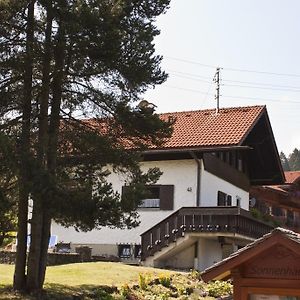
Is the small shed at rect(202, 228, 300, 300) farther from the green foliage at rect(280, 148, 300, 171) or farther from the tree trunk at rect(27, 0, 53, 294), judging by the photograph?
the green foliage at rect(280, 148, 300, 171)

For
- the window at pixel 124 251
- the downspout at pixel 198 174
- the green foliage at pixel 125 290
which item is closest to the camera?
the green foliage at pixel 125 290

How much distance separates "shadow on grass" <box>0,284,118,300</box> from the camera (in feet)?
48.7

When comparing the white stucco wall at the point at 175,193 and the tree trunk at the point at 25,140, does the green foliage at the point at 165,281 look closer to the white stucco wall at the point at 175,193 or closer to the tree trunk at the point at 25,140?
the tree trunk at the point at 25,140

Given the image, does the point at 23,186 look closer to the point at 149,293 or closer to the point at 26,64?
the point at 26,64

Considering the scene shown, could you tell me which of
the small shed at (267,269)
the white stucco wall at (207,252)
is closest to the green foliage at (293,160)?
the white stucco wall at (207,252)

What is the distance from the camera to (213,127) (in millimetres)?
29188

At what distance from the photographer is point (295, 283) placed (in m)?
8.84

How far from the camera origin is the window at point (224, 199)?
30195 millimetres

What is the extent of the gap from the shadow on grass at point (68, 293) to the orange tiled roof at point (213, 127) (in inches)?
455

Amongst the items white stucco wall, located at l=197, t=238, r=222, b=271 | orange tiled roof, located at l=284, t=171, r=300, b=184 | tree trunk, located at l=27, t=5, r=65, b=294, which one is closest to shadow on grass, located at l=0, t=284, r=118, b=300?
tree trunk, located at l=27, t=5, r=65, b=294

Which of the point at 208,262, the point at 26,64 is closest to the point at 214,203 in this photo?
the point at 208,262

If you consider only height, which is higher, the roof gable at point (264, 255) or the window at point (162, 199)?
the window at point (162, 199)

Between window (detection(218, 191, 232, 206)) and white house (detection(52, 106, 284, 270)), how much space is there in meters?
0.01

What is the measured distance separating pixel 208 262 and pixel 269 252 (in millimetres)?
17090
